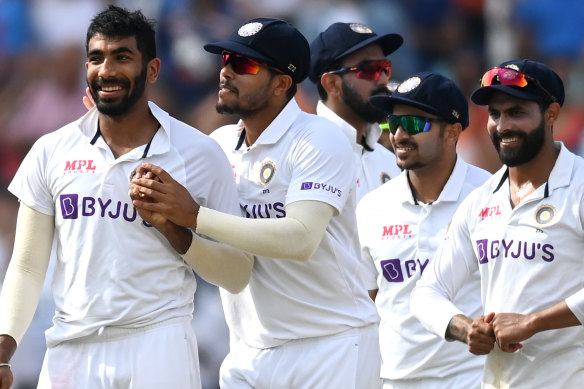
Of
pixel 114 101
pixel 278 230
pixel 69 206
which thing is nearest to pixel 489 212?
pixel 278 230

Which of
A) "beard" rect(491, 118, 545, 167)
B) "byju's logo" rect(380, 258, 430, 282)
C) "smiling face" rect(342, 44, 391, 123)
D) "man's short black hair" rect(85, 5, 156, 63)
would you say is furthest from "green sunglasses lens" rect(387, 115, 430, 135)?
"man's short black hair" rect(85, 5, 156, 63)

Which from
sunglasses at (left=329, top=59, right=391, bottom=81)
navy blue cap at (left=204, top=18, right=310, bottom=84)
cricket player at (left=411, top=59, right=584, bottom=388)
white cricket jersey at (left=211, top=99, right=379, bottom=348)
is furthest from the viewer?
sunglasses at (left=329, top=59, right=391, bottom=81)

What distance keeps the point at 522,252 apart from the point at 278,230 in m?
0.98

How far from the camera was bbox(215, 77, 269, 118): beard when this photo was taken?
18.5 ft

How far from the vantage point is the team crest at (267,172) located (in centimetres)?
554

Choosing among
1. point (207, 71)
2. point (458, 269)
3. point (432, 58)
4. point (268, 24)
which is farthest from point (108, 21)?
point (432, 58)

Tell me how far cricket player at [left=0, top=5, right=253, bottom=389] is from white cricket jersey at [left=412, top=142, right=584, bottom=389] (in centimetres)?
103

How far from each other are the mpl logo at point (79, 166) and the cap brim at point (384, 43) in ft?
9.40

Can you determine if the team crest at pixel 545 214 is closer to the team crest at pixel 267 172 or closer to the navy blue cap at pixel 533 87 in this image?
the navy blue cap at pixel 533 87

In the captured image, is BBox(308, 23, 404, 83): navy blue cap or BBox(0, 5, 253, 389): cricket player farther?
BBox(308, 23, 404, 83): navy blue cap

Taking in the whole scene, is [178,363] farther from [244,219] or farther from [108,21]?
[108,21]

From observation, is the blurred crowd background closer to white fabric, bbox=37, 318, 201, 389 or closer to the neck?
the neck

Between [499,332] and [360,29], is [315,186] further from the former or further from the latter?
[360,29]

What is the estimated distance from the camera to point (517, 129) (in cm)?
509
